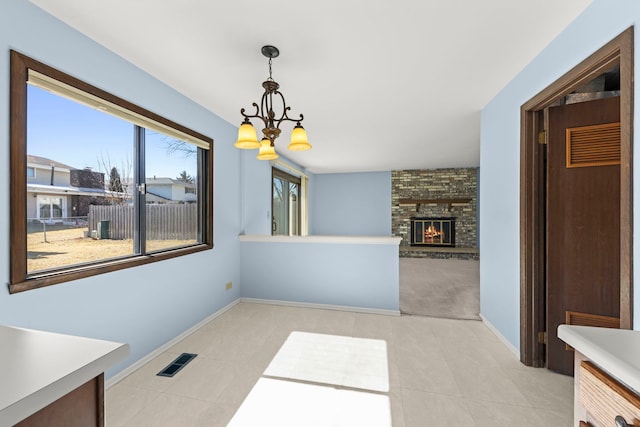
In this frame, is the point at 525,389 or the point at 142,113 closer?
the point at 525,389

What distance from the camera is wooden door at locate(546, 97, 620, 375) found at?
1.81 meters

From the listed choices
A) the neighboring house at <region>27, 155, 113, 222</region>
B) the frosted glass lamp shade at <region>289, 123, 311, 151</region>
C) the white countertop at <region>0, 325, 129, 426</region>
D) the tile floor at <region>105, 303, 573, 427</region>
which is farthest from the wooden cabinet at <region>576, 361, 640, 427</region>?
the neighboring house at <region>27, 155, 113, 222</region>

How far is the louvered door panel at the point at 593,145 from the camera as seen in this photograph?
5.91 feet

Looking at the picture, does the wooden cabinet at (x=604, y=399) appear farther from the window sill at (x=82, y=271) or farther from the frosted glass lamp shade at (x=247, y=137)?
the window sill at (x=82, y=271)

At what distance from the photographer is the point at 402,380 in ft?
6.41

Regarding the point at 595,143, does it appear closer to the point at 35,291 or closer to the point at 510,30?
the point at 510,30

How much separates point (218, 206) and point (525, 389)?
3.11m

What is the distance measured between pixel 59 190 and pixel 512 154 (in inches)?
130

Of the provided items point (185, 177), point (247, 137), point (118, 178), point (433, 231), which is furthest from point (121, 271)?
point (433, 231)

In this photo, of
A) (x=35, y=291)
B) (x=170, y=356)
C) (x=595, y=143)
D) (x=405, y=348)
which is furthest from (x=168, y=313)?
(x=595, y=143)

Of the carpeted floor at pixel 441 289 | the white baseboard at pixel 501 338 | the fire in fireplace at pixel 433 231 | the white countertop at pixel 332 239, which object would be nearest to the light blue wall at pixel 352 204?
the fire in fireplace at pixel 433 231

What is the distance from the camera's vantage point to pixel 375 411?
165 centimetres

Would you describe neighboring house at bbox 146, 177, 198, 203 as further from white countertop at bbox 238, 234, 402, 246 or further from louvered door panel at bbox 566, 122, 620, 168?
louvered door panel at bbox 566, 122, 620, 168

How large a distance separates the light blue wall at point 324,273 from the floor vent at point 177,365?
4.48 ft
